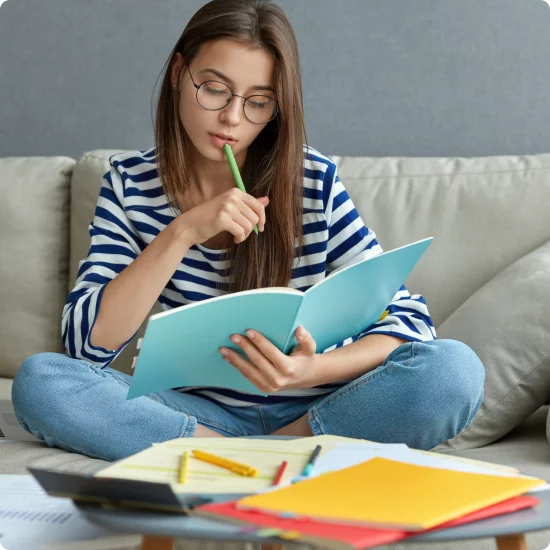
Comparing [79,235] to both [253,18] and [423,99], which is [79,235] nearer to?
[253,18]

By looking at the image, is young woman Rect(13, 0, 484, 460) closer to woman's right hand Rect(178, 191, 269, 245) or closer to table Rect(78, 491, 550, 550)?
woman's right hand Rect(178, 191, 269, 245)

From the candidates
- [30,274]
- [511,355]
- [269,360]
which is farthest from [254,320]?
[30,274]

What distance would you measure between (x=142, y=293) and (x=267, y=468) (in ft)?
1.63

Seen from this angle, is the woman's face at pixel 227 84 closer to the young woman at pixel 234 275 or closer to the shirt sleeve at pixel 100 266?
the young woman at pixel 234 275

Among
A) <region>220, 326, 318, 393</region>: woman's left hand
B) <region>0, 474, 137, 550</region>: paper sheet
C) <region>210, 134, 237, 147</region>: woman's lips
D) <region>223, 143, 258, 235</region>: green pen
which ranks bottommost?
<region>0, 474, 137, 550</region>: paper sheet

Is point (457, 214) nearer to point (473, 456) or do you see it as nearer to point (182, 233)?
point (473, 456)

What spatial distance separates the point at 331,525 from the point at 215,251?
837 millimetres

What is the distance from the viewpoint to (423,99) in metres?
1.89

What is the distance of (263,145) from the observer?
4.59 ft

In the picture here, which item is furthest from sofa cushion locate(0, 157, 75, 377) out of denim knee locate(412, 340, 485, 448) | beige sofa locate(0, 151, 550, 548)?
denim knee locate(412, 340, 485, 448)

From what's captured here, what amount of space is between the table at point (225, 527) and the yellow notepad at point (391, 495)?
1cm

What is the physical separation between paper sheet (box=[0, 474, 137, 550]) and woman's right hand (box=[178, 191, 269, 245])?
0.43 meters

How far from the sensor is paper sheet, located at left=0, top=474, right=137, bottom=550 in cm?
71

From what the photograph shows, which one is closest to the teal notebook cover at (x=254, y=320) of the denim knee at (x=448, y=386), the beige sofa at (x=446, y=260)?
the denim knee at (x=448, y=386)
